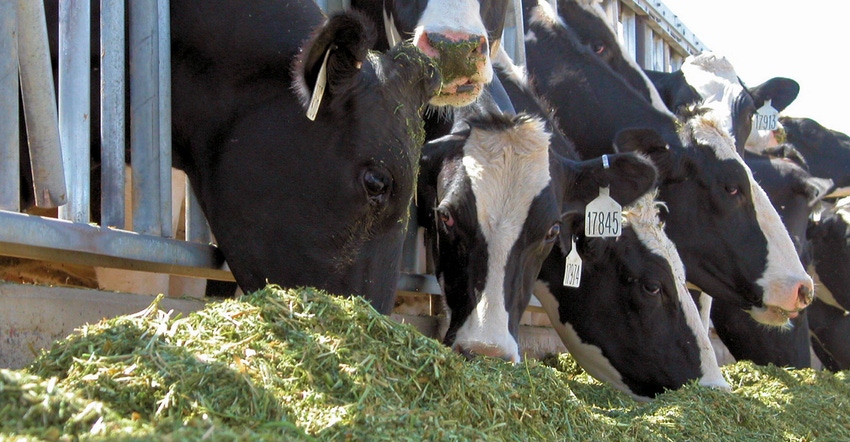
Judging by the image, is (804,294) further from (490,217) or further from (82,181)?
(82,181)

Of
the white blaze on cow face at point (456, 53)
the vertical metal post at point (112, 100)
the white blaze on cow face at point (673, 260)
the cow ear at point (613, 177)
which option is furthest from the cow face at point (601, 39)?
the vertical metal post at point (112, 100)

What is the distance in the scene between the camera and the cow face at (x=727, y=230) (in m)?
6.43

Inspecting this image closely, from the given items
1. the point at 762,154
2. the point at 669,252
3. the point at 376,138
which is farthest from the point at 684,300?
the point at 762,154

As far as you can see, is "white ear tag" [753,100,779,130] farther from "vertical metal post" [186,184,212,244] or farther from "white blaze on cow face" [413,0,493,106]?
"vertical metal post" [186,184,212,244]

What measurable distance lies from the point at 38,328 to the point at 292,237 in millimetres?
915

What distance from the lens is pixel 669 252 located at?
5672mm

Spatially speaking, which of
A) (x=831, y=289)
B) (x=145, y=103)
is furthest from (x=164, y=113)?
(x=831, y=289)

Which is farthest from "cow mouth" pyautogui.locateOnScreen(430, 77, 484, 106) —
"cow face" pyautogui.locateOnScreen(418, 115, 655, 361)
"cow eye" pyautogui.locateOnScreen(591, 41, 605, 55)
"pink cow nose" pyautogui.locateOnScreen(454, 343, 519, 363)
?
"cow eye" pyautogui.locateOnScreen(591, 41, 605, 55)

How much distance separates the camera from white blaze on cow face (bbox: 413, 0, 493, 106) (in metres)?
4.05

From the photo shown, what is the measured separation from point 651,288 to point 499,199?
1.52 m

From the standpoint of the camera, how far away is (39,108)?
310 centimetres

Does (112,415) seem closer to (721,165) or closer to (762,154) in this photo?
(721,165)

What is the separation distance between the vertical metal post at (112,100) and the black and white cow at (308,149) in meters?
0.28

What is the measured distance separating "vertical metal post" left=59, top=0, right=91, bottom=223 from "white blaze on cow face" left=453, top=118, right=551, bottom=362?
154cm
